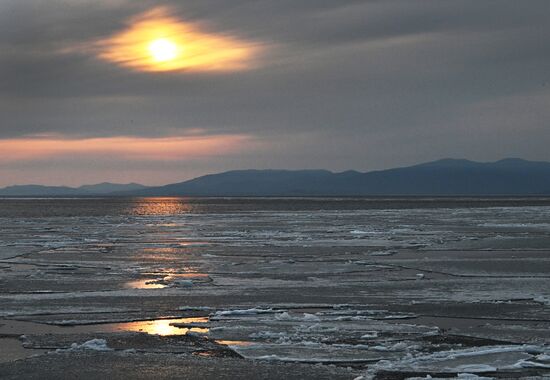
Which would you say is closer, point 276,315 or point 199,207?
point 276,315

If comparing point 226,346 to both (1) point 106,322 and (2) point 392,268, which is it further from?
(2) point 392,268

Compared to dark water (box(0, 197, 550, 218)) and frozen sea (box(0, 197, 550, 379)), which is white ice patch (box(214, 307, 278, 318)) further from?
dark water (box(0, 197, 550, 218))

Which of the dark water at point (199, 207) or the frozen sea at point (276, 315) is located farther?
the dark water at point (199, 207)

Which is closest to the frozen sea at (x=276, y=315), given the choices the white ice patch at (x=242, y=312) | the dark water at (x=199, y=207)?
the white ice patch at (x=242, y=312)

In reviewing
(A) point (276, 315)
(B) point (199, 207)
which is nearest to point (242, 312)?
(A) point (276, 315)

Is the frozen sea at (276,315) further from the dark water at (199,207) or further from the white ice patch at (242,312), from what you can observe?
the dark water at (199,207)

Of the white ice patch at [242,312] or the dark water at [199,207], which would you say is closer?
the white ice patch at [242,312]

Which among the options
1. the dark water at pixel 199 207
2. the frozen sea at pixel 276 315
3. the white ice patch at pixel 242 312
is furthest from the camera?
the dark water at pixel 199 207

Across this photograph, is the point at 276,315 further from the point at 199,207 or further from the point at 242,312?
the point at 199,207

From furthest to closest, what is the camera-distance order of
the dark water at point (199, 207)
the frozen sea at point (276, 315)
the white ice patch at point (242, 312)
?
the dark water at point (199, 207) < the white ice patch at point (242, 312) < the frozen sea at point (276, 315)

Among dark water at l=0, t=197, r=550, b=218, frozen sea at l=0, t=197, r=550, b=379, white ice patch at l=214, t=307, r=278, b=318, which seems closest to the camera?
frozen sea at l=0, t=197, r=550, b=379

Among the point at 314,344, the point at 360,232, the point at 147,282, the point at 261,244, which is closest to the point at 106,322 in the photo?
the point at 314,344

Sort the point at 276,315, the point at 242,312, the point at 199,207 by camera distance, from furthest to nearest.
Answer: the point at 199,207
the point at 242,312
the point at 276,315

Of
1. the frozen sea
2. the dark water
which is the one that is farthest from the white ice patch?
the dark water
